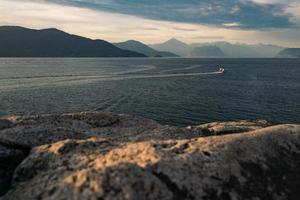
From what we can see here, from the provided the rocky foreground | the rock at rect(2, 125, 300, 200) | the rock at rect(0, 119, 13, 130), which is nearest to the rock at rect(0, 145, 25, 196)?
the rocky foreground

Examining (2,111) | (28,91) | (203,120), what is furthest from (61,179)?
(28,91)

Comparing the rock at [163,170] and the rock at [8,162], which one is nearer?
the rock at [163,170]

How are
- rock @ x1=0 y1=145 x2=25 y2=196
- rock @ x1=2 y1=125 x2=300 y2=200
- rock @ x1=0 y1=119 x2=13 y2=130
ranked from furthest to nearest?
rock @ x1=0 y1=119 x2=13 y2=130, rock @ x1=0 y1=145 x2=25 y2=196, rock @ x1=2 y1=125 x2=300 y2=200

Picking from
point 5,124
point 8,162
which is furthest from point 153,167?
point 5,124

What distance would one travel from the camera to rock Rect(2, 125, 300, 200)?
15.5 metres

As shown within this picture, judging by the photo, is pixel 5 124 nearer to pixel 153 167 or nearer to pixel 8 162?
pixel 8 162

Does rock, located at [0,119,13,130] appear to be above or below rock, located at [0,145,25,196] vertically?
above

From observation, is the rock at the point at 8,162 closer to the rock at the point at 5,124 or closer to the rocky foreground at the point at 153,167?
the rocky foreground at the point at 153,167

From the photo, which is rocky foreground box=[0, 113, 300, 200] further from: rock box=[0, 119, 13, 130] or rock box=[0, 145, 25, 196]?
rock box=[0, 119, 13, 130]

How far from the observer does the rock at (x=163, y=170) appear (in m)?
15.5

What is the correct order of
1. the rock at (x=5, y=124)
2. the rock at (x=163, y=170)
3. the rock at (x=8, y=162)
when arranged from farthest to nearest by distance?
the rock at (x=5, y=124) < the rock at (x=8, y=162) < the rock at (x=163, y=170)

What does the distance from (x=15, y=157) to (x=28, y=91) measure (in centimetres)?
8438

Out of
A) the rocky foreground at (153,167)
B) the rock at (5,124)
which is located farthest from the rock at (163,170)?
the rock at (5,124)

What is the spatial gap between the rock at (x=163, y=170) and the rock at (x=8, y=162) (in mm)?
1828
